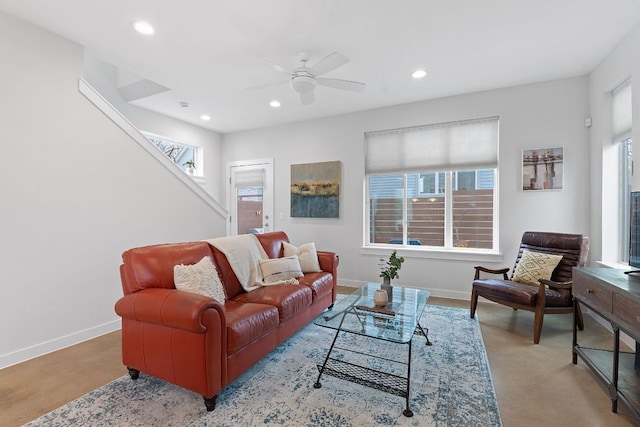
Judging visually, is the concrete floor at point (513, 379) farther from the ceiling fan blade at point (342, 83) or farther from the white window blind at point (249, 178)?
the white window blind at point (249, 178)

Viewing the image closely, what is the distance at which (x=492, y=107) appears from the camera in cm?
384

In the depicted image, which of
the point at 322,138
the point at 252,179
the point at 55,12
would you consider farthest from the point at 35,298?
the point at 322,138

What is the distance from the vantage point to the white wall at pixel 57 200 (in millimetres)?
2387

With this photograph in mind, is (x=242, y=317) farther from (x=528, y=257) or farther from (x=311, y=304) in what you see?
(x=528, y=257)

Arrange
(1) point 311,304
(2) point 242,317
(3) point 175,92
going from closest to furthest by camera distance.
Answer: (2) point 242,317, (1) point 311,304, (3) point 175,92

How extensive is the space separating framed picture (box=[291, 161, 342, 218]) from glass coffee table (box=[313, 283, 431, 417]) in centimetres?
235

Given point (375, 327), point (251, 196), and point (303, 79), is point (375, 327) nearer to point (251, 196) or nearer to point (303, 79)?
point (303, 79)

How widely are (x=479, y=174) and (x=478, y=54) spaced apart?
1.60 m

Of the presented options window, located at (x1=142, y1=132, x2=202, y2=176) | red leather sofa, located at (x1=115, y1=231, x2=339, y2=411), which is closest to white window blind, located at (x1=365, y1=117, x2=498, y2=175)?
red leather sofa, located at (x1=115, y1=231, x2=339, y2=411)

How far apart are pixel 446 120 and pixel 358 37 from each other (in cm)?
200

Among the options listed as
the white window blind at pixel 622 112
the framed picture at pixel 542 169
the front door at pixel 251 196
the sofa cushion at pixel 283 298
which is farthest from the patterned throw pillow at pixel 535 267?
the front door at pixel 251 196

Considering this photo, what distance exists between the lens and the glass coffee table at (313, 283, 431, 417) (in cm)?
200

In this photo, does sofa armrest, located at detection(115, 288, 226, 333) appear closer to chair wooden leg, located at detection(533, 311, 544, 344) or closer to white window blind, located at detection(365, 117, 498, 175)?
chair wooden leg, located at detection(533, 311, 544, 344)

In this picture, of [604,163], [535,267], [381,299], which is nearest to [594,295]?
[535,267]
